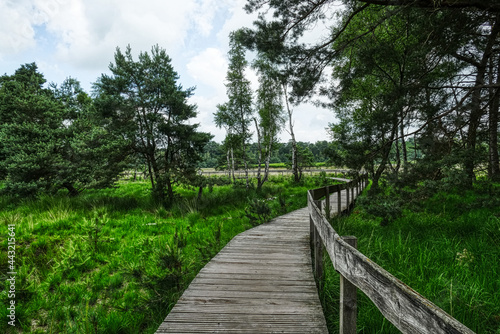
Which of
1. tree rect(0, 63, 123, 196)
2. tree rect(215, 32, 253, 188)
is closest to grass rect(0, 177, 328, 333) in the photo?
tree rect(0, 63, 123, 196)

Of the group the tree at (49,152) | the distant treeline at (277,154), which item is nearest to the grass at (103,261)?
the tree at (49,152)

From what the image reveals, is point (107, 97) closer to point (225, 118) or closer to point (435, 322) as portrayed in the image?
point (225, 118)

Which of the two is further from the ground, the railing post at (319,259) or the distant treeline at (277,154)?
the distant treeline at (277,154)

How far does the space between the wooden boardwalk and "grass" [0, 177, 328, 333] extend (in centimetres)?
82

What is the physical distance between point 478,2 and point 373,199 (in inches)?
144

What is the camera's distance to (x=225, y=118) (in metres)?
17.7

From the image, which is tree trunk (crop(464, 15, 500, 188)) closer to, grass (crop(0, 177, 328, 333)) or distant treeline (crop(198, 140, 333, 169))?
distant treeline (crop(198, 140, 333, 169))

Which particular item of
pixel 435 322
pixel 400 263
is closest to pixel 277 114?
pixel 400 263

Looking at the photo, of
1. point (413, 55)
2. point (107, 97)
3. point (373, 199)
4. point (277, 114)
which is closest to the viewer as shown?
point (373, 199)

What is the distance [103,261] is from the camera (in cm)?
580

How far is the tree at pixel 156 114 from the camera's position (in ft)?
35.8

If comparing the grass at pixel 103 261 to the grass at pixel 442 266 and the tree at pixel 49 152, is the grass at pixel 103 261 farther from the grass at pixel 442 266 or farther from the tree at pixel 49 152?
the grass at pixel 442 266

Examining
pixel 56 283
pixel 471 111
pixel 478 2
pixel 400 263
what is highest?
pixel 478 2

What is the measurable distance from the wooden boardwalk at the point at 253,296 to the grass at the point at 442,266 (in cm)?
37
